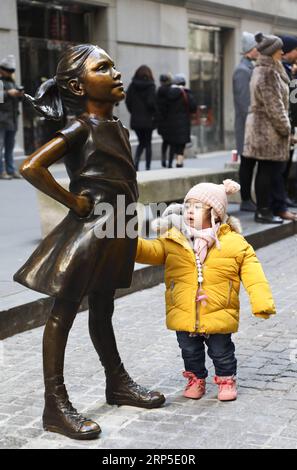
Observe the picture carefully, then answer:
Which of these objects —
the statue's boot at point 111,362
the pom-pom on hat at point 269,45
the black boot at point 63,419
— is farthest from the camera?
the pom-pom on hat at point 269,45

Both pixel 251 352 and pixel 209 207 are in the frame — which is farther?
pixel 251 352

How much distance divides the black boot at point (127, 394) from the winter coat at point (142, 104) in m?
10.9

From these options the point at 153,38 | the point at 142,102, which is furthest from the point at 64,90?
the point at 153,38

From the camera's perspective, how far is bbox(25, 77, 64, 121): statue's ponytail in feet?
11.4

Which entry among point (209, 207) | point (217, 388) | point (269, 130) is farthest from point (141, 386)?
point (269, 130)

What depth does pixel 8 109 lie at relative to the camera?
1276 cm

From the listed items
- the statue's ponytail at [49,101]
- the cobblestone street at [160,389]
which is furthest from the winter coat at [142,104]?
the statue's ponytail at [49,101]

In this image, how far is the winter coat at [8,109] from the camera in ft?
41.7

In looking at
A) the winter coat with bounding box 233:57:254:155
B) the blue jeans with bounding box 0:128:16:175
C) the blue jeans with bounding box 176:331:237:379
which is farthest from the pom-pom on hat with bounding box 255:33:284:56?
the blue jeans with bounding box 0:128:16:175

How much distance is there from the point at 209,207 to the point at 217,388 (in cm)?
97

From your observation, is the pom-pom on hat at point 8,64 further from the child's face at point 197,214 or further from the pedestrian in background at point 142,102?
the child's face at point 197,214

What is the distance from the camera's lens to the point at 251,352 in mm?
4715

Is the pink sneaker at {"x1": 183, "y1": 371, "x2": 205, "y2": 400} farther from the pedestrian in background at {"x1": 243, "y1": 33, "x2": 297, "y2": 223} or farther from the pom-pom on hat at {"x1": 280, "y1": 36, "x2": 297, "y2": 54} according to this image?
the pom-pom on hat at {"x1": 280, "y1": 36, "x2": 297, "y2": 54}
